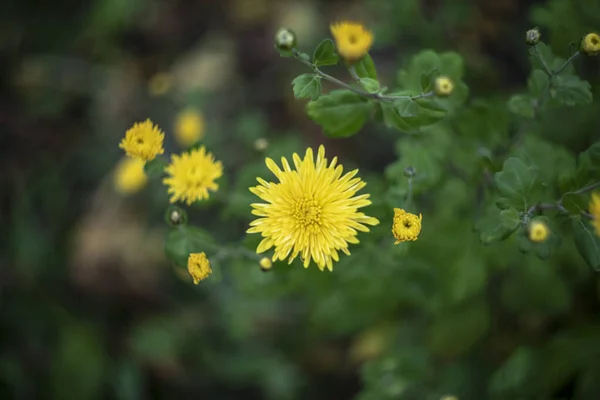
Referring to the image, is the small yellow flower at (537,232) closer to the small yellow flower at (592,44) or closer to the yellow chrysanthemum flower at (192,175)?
the small yellow flower at (592,44)

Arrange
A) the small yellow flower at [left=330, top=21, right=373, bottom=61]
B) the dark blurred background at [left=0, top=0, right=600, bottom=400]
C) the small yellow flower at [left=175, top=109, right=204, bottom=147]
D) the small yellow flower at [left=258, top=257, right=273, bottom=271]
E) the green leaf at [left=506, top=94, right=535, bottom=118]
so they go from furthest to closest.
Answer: the dark blurred background at [left=0, top=0, right=600, bottom=400], the small yellow flower at [left=175, top=109, right=204, bottom=147], the green leaf at [left=506, top=94, right=535, bottom=118], the small yellow flower at [left=258, top=257, right=273, bottom=271], the small yellow flower at [left=330, top=21, right=373, bottom=61]

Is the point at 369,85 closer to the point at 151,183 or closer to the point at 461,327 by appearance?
the point at 461,327

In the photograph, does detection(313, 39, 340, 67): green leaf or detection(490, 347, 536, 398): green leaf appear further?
detection(490, 347, 536, 398): green leaf

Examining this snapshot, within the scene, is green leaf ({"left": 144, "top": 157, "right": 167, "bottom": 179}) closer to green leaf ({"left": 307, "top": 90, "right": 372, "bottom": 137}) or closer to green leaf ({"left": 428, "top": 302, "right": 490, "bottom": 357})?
green leaf ({"left": 307, "top": 90, "right": 372, "bottom": 137})

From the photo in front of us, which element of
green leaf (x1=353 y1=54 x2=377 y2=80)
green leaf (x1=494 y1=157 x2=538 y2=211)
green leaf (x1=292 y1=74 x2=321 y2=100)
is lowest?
green leaf (x1=494 y1=157 x2=538 y2=211)

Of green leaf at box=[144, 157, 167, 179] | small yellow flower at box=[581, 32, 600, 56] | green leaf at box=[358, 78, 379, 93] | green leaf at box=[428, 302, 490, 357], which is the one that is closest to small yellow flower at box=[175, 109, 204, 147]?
green leaf at box=[144, 157, 167, 179]

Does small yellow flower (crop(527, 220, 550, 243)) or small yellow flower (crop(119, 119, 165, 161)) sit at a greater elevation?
small yellow flower (crop(119, 119, 165, 161))

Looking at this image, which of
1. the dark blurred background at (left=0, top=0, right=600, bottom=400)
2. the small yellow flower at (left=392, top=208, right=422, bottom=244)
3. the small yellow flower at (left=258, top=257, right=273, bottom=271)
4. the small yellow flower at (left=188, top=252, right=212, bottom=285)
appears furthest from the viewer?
the dark blurred background at (left=0, top=0, right=600, bottom=400)
